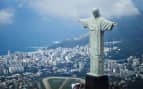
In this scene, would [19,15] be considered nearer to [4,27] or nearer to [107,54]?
[4,27]

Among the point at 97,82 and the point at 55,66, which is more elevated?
the point at 55,66

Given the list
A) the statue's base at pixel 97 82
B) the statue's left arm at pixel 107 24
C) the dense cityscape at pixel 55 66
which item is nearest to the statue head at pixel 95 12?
the statue's left arm at pixel 107 24

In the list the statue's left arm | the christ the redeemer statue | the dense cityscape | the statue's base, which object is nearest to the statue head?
the christ the redeemer statue

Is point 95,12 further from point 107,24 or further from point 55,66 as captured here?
point 55,66

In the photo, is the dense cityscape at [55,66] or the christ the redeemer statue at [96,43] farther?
the dense cityscape at [55,66]

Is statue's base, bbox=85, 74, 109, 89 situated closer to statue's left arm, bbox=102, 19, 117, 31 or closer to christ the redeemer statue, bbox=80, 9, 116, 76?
christ the redeemer statue, bbox=80, 9, 116, 76

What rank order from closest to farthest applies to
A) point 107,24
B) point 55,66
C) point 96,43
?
point 107,24
point 96,43
point 55,66

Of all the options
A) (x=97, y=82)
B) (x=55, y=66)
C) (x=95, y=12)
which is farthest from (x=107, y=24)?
(x=55, y=66)

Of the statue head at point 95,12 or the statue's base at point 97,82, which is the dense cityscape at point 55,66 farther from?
the statue head at point 95,12
